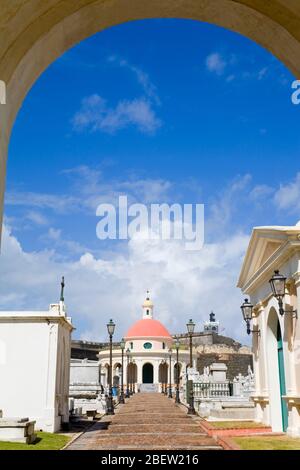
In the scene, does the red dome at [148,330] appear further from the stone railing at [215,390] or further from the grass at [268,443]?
the grass at [268,443]

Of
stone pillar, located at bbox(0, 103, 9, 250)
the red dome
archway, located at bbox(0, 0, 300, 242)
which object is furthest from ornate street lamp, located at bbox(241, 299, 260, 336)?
the red dome

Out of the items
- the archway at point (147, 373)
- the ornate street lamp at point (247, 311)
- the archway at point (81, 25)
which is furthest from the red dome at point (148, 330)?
the archway at point (81, 25)

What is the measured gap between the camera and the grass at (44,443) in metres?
13.9

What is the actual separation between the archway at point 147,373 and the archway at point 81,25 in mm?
71705

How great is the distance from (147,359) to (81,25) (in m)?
71.7

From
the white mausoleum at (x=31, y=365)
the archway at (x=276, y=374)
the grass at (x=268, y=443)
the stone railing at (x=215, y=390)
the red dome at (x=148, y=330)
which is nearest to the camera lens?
the grass at (x=268, y=443)

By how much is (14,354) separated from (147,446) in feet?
25.0

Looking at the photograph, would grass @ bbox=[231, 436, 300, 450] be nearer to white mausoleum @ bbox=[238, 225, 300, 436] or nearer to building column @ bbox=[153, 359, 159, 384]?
white mausoleum @ bbox=[238, 225, 300, 436]

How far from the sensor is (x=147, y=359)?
73.5m

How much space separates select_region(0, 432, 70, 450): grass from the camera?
45.5ft

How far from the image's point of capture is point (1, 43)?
3.80 m

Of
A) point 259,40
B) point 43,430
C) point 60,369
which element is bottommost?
point 43,430

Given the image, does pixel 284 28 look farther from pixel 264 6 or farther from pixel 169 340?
pixel 169 340
